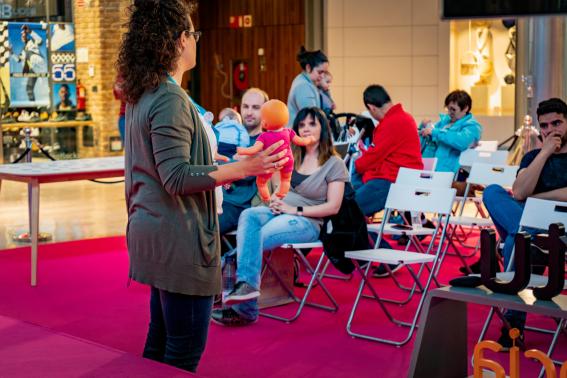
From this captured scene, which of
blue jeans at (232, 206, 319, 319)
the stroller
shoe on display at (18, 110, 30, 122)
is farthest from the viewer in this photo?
shoe on display at (18, 110, 30, 122)

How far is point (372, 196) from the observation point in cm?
725

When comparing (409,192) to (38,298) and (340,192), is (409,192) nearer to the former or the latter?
(340,192)

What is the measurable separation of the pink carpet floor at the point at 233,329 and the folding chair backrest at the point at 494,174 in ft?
2.35

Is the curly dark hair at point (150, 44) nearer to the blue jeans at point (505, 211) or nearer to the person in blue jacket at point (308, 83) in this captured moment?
the blue jeans at point (505, 211)

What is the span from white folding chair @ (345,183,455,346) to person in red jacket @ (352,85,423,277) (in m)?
1.00

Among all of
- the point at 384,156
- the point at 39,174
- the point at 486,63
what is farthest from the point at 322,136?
the point at 486,63

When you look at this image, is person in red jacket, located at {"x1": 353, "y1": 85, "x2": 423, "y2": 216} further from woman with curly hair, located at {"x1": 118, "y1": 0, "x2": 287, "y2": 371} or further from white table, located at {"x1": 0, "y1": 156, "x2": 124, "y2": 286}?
woman with curly hair, located at {"x1": 118, "y1": 0, "x2": 287, "y2": 371}

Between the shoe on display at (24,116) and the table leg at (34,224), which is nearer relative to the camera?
the table leg at (34,224)

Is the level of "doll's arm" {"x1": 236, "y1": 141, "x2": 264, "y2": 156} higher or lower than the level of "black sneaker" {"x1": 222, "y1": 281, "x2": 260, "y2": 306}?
higher

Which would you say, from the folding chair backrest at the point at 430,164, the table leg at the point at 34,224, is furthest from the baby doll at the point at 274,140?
the folding chair backrest at the point at 430,164

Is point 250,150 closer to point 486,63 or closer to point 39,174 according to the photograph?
point 39,174

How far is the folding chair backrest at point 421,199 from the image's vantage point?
5832mm

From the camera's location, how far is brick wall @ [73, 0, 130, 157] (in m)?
13.5

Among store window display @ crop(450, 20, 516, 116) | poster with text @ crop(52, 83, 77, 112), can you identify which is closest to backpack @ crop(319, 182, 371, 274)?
poster with text @ crop(52, 83, 77, 112)
